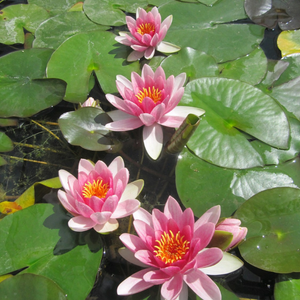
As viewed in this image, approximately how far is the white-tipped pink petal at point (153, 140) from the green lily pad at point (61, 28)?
1751mm

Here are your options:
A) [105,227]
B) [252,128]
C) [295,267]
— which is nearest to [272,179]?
[252,128]

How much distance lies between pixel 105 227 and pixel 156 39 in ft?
6.22

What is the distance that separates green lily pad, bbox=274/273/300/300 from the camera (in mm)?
1528

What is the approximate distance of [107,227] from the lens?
1.70 meters

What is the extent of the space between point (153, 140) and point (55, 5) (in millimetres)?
2710

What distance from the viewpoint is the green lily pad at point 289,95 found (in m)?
2.28

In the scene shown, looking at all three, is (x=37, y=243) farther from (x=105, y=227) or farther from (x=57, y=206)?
(x=105, y=227)

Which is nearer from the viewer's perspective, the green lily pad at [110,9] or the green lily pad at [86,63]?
the green lily pad at [86,63]

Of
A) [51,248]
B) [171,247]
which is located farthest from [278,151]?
[51,248]

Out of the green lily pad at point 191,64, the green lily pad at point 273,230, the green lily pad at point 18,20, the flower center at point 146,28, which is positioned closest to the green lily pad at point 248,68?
the green lily pad at point 191,64

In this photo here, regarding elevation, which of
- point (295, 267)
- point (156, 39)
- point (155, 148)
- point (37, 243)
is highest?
point (156, 39)

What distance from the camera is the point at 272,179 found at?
192cm

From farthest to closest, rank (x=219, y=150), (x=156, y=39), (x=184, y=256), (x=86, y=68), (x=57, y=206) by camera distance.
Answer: (x=86, y=68) → (x=156, y=39) → (x=219, y=150) → (x=57, y=206) → (x=184, y=256)

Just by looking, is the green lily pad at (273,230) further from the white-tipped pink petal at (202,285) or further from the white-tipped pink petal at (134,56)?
the white-tipped pink petal at (134,56)
